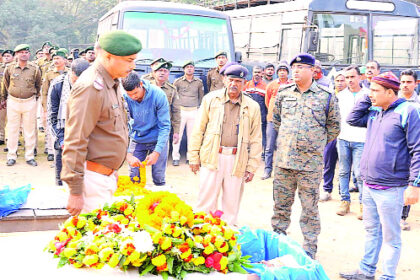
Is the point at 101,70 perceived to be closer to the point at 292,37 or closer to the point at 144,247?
the point at 144,247

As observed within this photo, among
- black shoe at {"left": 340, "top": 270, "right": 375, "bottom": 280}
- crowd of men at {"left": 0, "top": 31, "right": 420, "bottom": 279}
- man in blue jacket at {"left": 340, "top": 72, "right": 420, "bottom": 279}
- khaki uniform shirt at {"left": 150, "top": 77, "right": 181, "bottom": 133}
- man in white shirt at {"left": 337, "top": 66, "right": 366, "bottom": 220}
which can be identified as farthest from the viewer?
khaki uniform shirt at {"left": 150, "top": 77, "right": 181, "bottom": 133}

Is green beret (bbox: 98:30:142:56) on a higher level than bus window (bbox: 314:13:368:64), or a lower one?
lower

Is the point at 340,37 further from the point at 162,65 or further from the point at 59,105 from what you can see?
the point at 59,105

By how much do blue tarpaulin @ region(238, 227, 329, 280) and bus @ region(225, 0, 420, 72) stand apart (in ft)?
22.3

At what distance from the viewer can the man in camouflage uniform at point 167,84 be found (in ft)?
25.3

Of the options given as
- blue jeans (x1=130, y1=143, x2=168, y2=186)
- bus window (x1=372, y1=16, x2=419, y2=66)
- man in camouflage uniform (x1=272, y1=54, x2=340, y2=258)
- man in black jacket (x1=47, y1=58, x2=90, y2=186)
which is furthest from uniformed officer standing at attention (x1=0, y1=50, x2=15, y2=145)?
bus window (x1=372, y1=16, x2=419, y2=66)

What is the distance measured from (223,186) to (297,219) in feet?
5.71

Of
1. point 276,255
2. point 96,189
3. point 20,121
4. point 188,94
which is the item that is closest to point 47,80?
point 20,121

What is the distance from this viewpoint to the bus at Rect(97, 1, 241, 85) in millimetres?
9281

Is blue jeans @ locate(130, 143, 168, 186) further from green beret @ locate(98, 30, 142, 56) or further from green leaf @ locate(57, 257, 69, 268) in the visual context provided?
green leaf @ locate(57, 257, 69, 268)

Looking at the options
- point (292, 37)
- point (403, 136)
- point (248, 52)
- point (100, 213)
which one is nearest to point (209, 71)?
point (292, 37)

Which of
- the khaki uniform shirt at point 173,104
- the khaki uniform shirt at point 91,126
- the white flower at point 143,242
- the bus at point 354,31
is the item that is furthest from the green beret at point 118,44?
the bus at point 354,31

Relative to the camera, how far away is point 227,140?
17.1 feet

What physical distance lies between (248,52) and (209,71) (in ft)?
12.7
